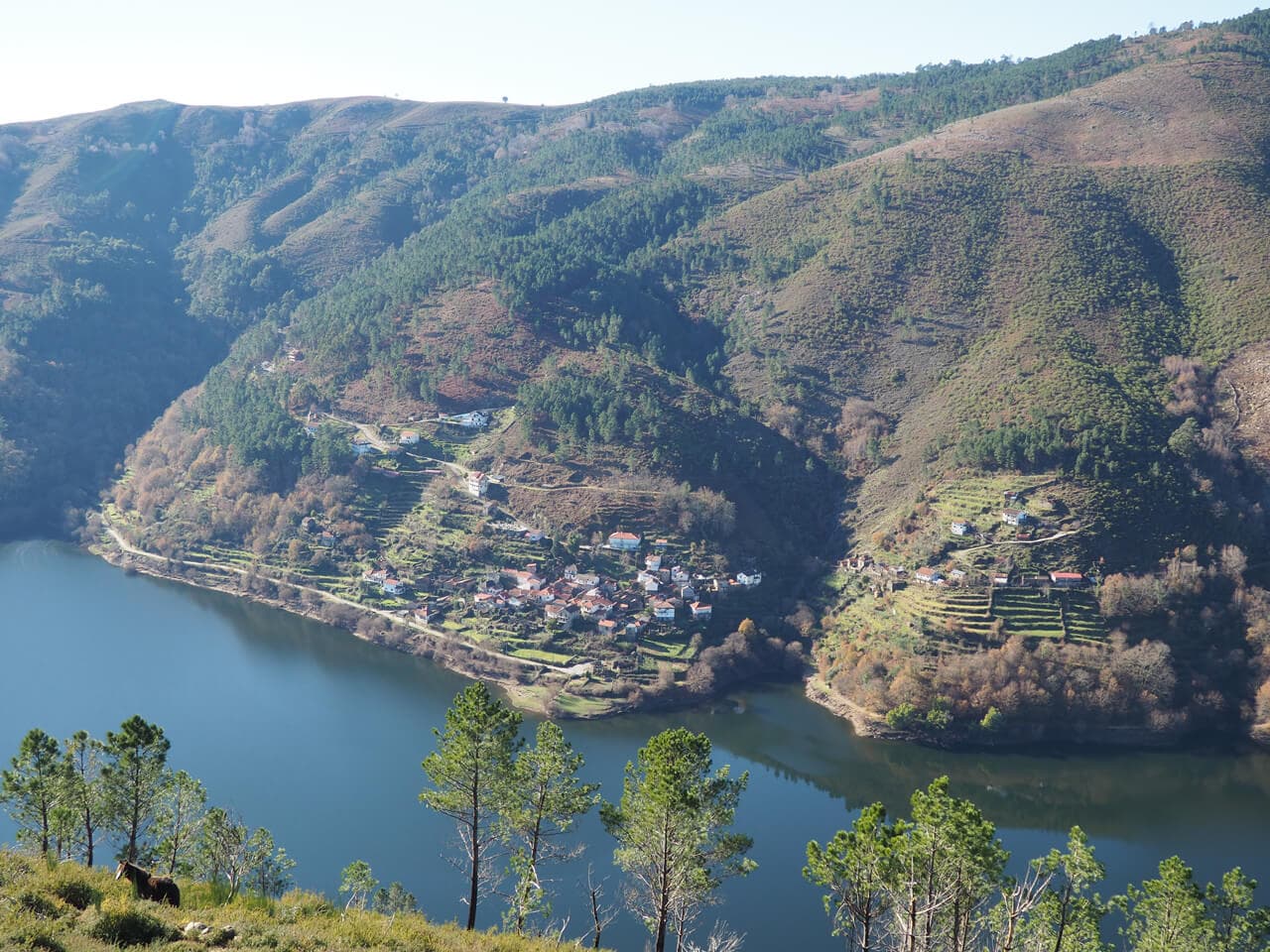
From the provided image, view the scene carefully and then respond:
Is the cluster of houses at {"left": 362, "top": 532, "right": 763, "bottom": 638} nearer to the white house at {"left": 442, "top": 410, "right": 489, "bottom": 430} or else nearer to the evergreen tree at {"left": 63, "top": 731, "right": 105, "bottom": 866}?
the white house at {"left": 442, "top": 410, "right": 489, "bottom": 430}

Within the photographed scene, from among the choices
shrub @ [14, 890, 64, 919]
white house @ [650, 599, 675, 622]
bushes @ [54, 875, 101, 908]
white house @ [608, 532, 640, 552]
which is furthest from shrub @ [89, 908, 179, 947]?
white house @ [608, 532, 640, 552]

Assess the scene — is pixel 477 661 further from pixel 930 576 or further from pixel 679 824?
pixel 679 824

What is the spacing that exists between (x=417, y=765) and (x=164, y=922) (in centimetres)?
3218

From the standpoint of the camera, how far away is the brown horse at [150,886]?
18008mm

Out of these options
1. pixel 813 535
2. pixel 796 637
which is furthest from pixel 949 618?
pixel 813 535

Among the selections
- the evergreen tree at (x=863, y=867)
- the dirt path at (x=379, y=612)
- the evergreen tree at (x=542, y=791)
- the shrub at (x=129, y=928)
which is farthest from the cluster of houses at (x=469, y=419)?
the shrub at (x=129, y=928)

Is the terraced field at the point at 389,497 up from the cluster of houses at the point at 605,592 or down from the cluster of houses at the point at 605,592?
up

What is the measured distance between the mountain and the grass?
35.7m

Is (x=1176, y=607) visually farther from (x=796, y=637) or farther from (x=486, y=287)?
(x=486, y=287)

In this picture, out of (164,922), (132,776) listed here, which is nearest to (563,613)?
(132,776)

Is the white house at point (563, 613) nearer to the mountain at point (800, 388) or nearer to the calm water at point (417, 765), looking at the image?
the mountain at point (800, 388)

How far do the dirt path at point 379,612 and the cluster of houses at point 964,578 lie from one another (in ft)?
64.6

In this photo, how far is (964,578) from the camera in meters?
56.0

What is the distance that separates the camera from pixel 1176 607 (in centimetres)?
5384
